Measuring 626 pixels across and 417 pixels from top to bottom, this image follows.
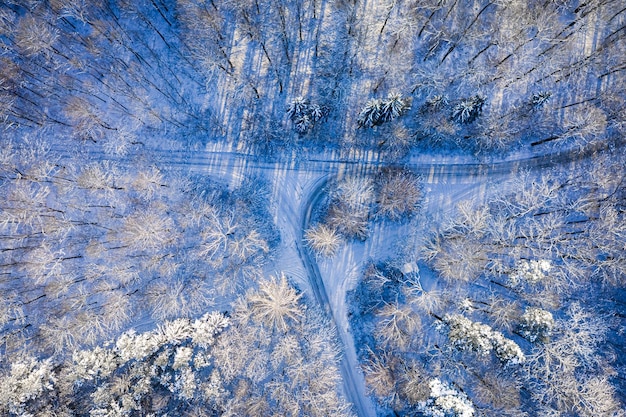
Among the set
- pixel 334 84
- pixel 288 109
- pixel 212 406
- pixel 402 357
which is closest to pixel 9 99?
pixel 288 109

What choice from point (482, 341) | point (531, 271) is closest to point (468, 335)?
point (482, 341)

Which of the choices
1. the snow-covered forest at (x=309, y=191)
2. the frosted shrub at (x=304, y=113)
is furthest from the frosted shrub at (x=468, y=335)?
the frosted shrub at (x=304, y=113)

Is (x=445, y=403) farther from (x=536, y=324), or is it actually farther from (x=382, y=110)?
(x=382, y=110)

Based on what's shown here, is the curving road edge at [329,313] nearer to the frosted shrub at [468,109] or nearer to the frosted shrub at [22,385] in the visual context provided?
the frosted shrub at [468,109]

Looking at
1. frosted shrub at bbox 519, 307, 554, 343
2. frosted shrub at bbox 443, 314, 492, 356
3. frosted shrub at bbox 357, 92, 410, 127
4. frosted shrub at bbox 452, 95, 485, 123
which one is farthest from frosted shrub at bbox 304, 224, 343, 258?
frosted shrub at bbox 519, 307, 554, 343

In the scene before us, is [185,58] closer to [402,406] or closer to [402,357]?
[402,357]

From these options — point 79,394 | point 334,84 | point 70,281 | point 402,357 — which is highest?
point 334,84

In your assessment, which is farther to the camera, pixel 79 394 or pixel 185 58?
pixel 185 58
